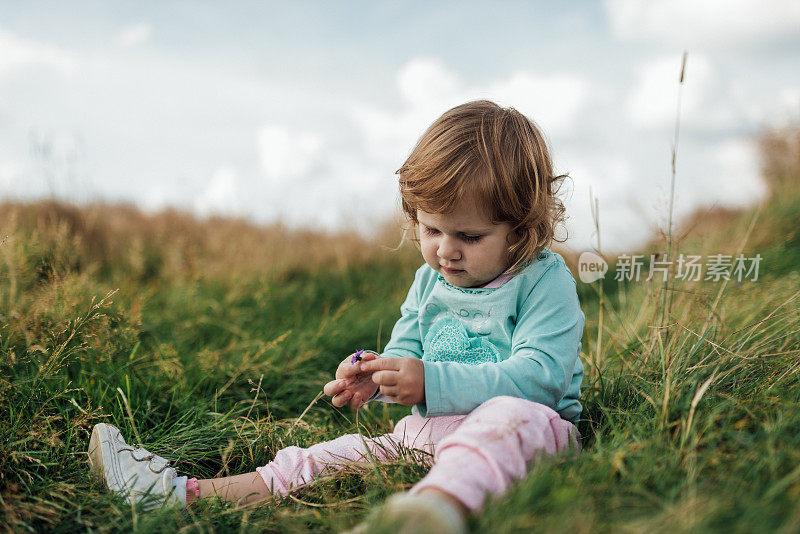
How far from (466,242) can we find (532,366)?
43 cm

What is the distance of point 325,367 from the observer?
10.3 feet

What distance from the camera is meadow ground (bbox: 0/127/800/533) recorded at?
126 cm

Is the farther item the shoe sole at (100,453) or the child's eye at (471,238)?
the child's eye at (471,238)

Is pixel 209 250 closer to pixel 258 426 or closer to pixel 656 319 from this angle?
pixel 258 426

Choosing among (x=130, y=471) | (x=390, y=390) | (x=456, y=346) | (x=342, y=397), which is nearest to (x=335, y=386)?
(x=342, y=397)

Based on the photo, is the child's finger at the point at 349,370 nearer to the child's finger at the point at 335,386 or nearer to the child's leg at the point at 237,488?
the child's finger at the point at 335,386

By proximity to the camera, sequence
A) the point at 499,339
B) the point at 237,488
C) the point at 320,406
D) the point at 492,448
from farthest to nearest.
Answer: the point at 320,406 < the point at 499,339 < the point at 237,488 < the point at 492,448

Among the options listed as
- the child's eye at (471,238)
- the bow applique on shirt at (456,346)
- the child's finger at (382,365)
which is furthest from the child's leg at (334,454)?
the child's eye at (471,238)

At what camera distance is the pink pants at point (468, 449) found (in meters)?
1.31

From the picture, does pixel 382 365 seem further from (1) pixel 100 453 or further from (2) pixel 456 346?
(1) pixel 100 453

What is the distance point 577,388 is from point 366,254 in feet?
12.8

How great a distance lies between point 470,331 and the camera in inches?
78.3

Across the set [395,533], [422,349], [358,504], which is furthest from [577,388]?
[395,533]

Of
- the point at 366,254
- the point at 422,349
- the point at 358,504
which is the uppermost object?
the point at 422,349
